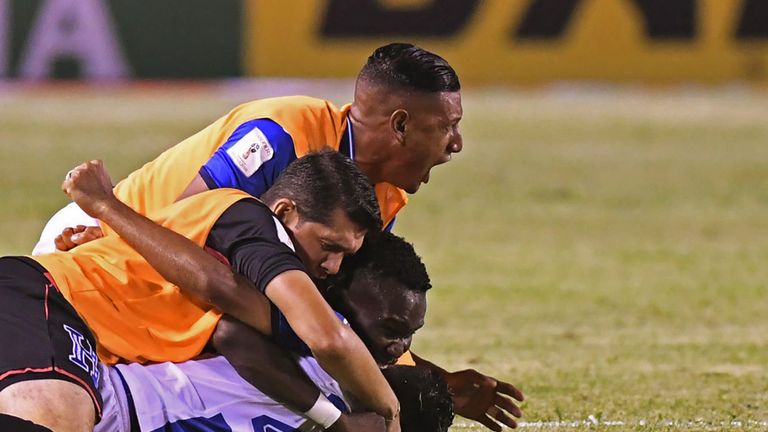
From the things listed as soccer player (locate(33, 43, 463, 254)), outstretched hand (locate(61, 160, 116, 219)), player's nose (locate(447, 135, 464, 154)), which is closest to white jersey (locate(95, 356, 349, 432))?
outstretched hand (locate(61, 160, 116, 219))

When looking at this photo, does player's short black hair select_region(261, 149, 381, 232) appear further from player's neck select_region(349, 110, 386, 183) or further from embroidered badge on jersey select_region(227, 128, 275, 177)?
player's neck select_region(349, 110, 386, 183)

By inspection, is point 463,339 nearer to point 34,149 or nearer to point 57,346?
point 57,346

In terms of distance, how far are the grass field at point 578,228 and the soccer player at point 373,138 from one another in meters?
1.01

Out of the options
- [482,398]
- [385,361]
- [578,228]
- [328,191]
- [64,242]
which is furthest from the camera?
[578,228]

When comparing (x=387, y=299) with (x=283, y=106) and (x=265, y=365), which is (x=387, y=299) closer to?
(x=265, y=365)

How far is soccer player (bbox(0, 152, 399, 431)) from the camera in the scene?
14.2ft

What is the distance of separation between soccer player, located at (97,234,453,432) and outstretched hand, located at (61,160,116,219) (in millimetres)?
573

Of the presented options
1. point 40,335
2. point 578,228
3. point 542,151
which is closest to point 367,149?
point 40,335

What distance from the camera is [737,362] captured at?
7.14 metres

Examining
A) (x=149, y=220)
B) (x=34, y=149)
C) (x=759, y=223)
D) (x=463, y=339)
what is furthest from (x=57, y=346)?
(x=34, y=149)

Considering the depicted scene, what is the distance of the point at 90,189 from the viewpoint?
4938 mm

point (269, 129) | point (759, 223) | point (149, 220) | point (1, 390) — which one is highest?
point (759, 223)

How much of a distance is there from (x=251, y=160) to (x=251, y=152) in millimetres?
38

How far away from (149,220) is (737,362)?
11.4 ft
